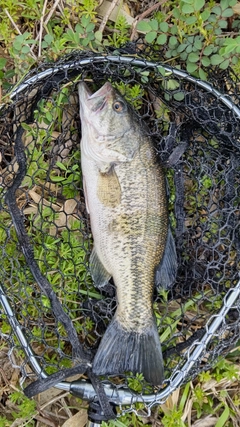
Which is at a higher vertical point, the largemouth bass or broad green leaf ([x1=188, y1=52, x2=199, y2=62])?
broad green leaf ([x1=188, y1=52, x2=199, y2=62])

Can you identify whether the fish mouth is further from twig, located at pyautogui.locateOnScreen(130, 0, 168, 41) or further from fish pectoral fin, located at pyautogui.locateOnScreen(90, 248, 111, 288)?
fish pectoral fin, located at pyautogui.locateOnScreen(90, 248, 111, 288)

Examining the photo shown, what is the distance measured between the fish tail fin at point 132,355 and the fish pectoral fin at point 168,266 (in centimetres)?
24

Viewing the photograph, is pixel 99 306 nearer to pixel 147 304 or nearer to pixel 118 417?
pixel 147 304

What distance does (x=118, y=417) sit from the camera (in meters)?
2.68

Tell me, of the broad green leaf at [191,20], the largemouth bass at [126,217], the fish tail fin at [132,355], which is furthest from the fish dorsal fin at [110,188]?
the broad green leaf at [191,20]

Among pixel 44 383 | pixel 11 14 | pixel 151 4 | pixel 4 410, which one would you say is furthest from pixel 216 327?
pixel 11 14

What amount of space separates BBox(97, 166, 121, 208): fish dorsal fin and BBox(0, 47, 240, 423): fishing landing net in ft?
0.88

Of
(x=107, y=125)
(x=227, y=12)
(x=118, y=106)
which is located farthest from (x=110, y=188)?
(x=227, y=12)

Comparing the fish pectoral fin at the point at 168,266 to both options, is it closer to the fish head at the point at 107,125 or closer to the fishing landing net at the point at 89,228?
the fishing landing net at the point at 89,228

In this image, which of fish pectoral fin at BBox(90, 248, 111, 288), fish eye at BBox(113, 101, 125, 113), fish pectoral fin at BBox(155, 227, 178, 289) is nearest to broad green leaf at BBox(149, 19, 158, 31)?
fish eye at BBox(113, 101, 125, 113)

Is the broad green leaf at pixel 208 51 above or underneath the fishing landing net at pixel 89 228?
above

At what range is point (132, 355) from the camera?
2525 millimetres

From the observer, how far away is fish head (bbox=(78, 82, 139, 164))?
253 centimetres

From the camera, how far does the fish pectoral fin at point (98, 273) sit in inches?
105
